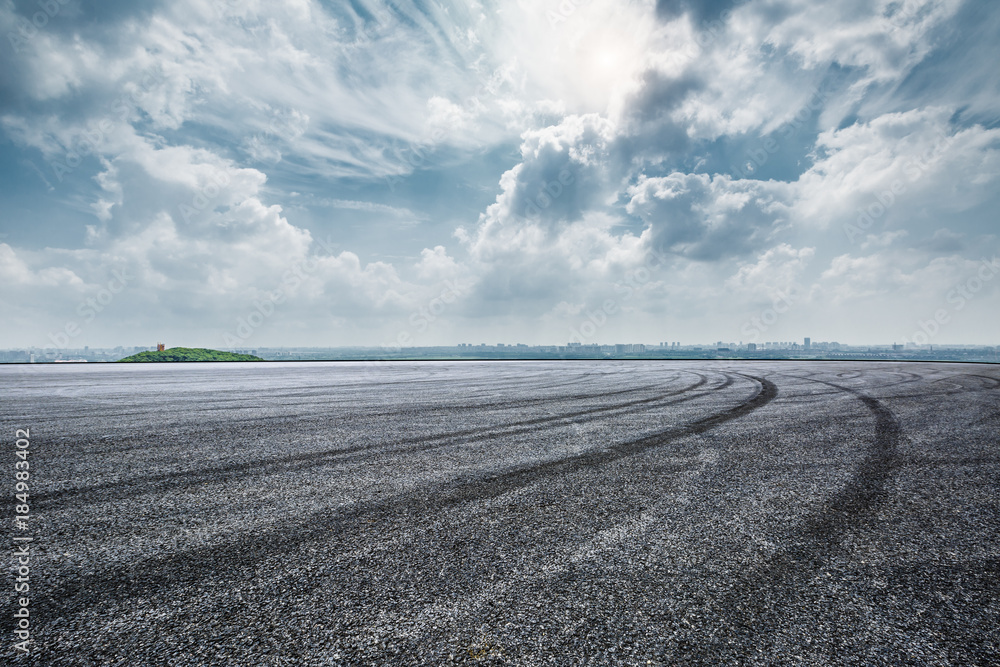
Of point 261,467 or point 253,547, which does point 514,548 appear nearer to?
point 253,547

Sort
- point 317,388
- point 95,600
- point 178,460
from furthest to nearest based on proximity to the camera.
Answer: point 317,388 < point 178,460 < point 95,600

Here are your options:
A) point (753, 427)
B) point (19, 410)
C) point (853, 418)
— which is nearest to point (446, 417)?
point (753, 427)

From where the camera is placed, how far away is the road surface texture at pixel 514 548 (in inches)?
83.4

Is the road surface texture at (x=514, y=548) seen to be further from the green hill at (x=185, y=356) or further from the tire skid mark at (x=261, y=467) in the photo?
the green hill at (x=185, y=356)

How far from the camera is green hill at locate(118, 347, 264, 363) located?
1685 inches

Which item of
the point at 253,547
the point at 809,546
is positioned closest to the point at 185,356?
the point at 253,547

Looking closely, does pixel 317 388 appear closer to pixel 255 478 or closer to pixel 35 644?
pixel 255 478

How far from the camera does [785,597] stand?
8.14 ft

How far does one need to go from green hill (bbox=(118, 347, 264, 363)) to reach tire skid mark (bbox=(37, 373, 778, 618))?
154 feet

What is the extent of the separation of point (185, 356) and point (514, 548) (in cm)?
5481

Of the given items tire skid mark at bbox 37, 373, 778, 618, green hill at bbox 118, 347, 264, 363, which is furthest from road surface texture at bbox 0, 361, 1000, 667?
green hill at bbox 118, 347, 264, 363

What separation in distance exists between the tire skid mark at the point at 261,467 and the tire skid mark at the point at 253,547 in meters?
1.69

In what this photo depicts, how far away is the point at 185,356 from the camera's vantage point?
152ft

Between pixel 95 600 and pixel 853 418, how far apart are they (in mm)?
11111
